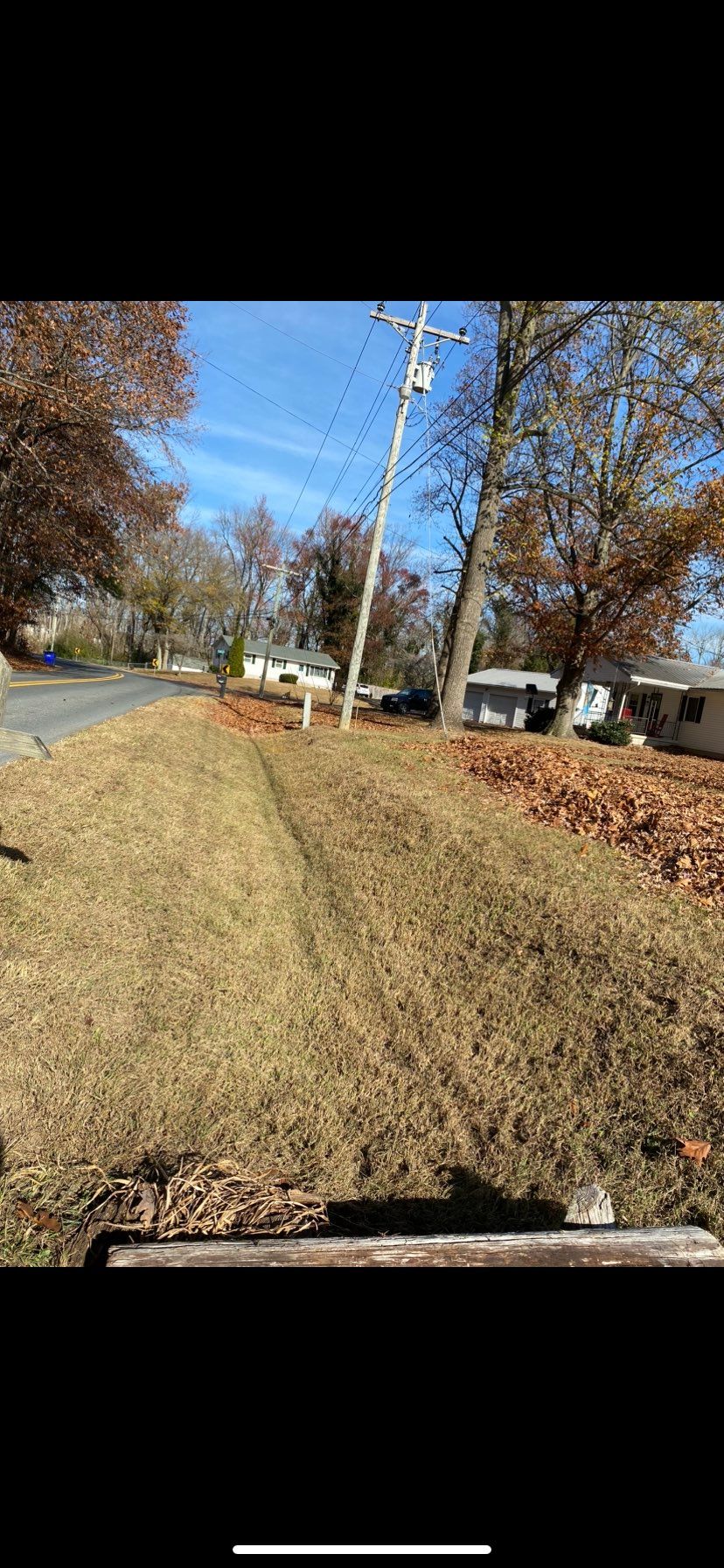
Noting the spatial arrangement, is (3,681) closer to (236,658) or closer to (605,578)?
(605,578)

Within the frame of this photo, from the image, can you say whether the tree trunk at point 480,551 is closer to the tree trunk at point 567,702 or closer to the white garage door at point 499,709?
the tree trunk at point 567,702

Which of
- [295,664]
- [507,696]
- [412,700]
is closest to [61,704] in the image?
[412,700]

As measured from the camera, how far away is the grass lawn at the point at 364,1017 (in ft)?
10.1

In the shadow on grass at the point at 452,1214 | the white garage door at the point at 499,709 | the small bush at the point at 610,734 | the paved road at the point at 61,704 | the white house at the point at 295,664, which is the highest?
the white house at the point at 295,664

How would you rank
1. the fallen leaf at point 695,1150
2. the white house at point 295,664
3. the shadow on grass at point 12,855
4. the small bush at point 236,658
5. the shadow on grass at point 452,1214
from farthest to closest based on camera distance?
the white house at point 295,664, the small bush at point 236,658, the shadow on grass at point 12,855, the fallen leaf at point 695,1150, the shadow on grass at point 452,1214

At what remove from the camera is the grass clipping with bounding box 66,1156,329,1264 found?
94.8 inches

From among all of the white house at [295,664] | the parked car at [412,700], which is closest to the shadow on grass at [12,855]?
the parked car at [412,700]

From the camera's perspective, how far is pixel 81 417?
1641 cm

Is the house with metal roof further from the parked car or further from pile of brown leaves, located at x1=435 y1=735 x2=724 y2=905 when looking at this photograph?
pile of brown leaves, located at x1=435 y1=735 x2=724 y2=905

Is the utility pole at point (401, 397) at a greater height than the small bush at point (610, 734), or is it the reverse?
the utility pole at point (401, 397)

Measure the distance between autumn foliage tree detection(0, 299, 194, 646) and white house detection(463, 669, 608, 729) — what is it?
2478 cm

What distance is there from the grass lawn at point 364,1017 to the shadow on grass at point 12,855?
0.02 metres
